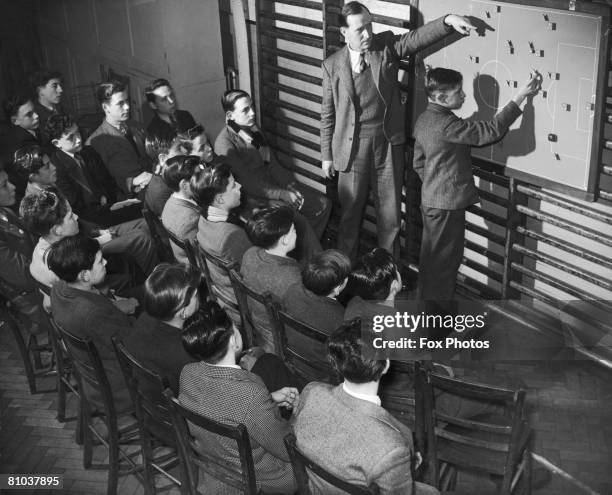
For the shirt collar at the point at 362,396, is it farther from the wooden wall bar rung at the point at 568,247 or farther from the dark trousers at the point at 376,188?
the dark trousers at the point at 376,188

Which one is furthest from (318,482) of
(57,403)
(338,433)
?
(57,403)

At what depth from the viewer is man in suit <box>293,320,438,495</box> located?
287 cm

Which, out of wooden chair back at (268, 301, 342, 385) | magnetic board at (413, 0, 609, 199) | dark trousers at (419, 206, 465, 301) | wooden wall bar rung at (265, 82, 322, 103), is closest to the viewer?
wooden chair back at (268, 301, 342, 385)

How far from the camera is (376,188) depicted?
20.4 feet

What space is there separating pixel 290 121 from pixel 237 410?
4913 millimetres

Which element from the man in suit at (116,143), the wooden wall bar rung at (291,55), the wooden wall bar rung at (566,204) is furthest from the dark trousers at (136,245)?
the wooden wall bar rung at (566,204)

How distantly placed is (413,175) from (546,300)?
1481 millimetres

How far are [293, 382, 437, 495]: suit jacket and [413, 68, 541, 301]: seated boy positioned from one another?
2.57 m

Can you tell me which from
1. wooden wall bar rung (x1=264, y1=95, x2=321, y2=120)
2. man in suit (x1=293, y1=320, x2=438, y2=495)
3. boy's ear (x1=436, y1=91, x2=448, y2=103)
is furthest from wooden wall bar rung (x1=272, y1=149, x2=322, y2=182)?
man in suit (x1=293, y1=320, x2=438, y2=495)

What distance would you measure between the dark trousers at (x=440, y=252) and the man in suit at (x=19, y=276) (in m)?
2.59

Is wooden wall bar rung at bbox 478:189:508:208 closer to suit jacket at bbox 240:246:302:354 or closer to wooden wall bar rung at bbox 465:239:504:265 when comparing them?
wooden wall bar rung at bbox 465:239:504:265

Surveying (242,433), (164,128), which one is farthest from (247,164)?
(242,433)

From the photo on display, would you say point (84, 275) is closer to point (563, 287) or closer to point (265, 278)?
point (265, 278)

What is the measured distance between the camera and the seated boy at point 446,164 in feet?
16.7
